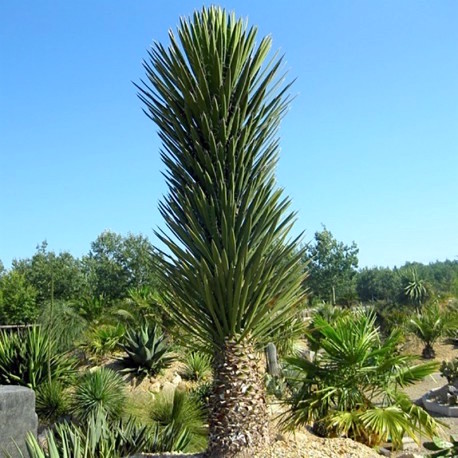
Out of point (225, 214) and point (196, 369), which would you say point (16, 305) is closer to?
point (196, 369)

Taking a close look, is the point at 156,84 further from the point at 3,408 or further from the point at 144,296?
the point at 144,296

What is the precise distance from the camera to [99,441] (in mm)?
5340

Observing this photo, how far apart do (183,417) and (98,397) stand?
6.65 feet

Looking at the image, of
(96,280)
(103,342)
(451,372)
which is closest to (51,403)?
(103,342)

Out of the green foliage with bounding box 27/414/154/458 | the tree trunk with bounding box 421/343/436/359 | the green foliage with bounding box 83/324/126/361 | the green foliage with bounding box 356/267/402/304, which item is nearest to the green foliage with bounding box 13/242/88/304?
the green foliage with bounding box 83/324/126/361

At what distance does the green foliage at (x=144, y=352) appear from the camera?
13172 millimetres

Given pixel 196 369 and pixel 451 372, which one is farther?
pixel 196 369

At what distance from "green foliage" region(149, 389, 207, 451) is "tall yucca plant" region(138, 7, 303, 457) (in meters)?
2.78

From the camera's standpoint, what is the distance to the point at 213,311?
4.82 metres

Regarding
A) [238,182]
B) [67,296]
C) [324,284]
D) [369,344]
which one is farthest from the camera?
[324,284]

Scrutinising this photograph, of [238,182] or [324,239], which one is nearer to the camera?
[238,182]

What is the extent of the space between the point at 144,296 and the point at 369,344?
13750mm

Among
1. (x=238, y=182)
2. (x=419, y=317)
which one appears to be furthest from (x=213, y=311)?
(x=419, y=317)

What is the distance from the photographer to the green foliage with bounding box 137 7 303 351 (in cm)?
490
